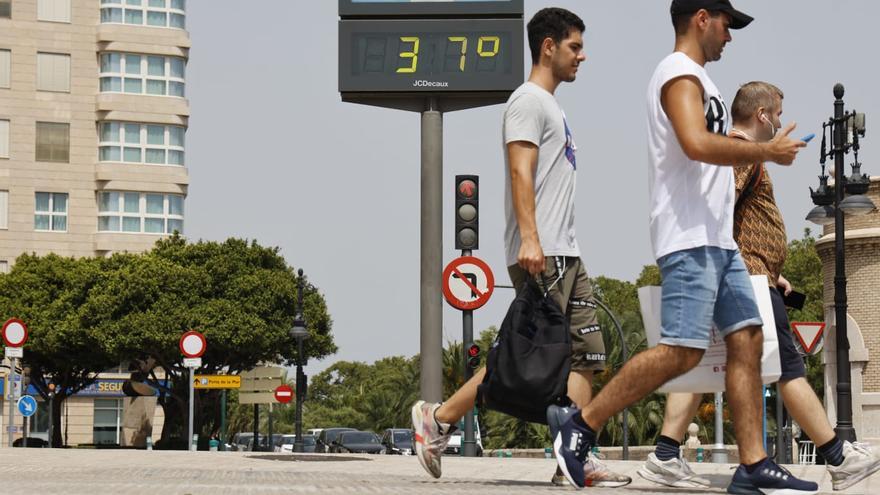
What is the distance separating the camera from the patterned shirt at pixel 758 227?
26.8 feet

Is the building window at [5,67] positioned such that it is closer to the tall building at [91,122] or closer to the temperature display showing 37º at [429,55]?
the tall building at [91,122]

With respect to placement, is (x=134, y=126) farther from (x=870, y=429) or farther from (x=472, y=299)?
(x=472, y=299)

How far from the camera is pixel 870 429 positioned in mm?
38781

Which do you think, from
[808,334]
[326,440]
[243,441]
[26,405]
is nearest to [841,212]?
[808,334]

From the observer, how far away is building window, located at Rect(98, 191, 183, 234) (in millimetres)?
69688

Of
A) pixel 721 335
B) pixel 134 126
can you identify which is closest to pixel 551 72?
pixel 721 335

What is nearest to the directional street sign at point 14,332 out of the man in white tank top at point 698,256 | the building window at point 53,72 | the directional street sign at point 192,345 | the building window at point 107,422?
the directional street sign at point 192,345

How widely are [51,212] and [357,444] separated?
101 ft

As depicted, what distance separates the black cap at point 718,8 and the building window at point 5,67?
214 ft

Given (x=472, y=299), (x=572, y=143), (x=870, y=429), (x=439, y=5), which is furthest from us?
(x=870, y=429)

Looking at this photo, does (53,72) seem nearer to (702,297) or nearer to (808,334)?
(808,334)

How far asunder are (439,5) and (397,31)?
69 centimetres

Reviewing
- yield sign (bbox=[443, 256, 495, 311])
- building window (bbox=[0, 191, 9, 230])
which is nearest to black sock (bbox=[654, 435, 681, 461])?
yield sign (bbox=[443, 256, 495, 311])

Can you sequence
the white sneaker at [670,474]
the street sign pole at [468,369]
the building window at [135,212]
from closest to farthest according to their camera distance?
the white sneaker at [670,474] → the street sign pole at [468,369] → the building window at [135,212]
